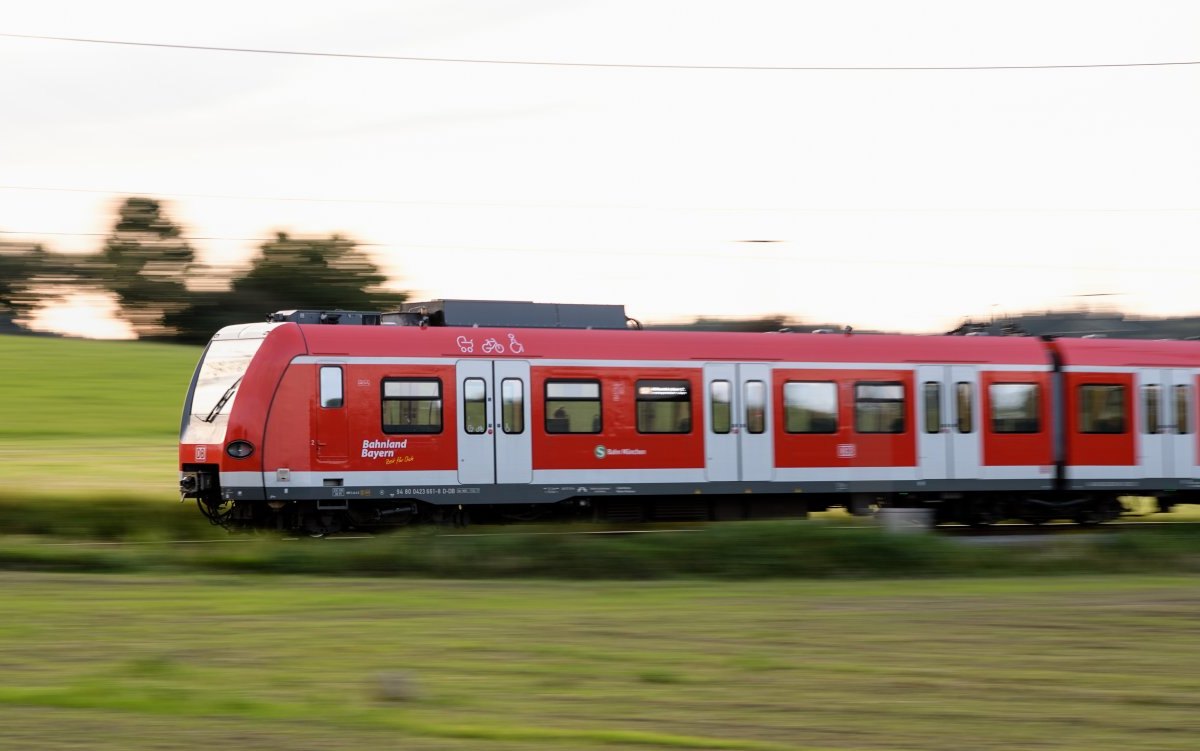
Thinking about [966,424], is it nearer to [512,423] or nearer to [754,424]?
[754,424]

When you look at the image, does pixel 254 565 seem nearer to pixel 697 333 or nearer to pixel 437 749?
pixel 437 749

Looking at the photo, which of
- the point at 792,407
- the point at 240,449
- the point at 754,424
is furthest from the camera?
the point at 792,407

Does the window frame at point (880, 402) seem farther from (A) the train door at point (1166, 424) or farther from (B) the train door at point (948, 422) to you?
(A) the train door at point (1166, 424)

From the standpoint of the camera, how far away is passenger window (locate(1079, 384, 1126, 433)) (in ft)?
75.2

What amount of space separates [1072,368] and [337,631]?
56.8 feet

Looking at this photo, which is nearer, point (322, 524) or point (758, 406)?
point (322, 524)

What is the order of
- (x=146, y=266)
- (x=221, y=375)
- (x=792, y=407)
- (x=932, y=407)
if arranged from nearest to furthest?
(x=221, y=375) < (x=792, y=407) < (x=932, y=407) < (x=146, y=266)

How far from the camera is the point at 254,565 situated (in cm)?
1348

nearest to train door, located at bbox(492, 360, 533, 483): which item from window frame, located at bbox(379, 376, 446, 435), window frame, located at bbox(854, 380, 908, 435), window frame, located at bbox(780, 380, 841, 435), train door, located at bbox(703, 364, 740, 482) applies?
window frame, located at bbox(379, 376, 446, 435)

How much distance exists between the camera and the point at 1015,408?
888 inches

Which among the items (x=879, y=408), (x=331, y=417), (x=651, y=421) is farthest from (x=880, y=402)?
(x=331, y=417)

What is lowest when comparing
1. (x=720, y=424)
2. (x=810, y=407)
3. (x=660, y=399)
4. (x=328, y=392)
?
(x=720, y=424)

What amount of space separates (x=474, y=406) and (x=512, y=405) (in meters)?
0.61

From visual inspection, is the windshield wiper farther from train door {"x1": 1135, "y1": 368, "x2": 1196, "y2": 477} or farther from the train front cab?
train door {"x1": 1135, "y1": 368, "x2": 1196, "y2": 477}
